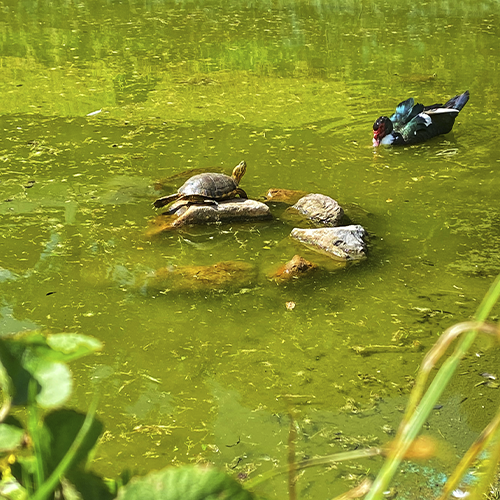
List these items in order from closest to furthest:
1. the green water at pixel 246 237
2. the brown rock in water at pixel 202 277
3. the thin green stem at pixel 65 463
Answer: the thin green stem at pixel 65 463 → the green water at pixel 246 237 → the brown rock in water at pixel 202 277

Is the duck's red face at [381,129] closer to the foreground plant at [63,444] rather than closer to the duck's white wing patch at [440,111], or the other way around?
the duck's white wing patch at [440,111]

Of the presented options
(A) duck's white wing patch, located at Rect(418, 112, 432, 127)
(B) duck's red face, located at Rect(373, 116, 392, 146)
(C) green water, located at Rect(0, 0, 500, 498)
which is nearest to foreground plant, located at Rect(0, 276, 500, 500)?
(C) green water, located at Rect(0, 0, 500, 498)

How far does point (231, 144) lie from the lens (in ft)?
15.6

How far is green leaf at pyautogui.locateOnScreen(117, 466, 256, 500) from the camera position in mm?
327

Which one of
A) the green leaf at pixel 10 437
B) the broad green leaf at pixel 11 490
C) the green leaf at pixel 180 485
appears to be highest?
A: the green leaf at pixel 180 485

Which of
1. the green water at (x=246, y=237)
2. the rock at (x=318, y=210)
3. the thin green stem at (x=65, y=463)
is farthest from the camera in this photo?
the rock at (x=318, y=210)

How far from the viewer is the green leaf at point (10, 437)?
0.38m

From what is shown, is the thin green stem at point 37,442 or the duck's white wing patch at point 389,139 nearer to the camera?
the thin green stem at point 37,442

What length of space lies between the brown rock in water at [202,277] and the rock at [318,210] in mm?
A: 615

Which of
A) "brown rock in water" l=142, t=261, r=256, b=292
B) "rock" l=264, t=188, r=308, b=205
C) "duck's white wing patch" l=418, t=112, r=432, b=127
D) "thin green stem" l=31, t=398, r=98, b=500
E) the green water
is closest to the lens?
"thin green stem" l=31, t=398, r=98, b=500

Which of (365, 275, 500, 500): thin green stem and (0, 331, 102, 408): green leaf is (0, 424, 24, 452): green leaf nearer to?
(0, 331, 102, 408): green leaf

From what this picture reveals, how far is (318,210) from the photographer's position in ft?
11.9

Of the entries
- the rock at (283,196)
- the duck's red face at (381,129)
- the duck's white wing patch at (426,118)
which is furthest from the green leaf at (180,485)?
the duck's white wing patch at (426,118)

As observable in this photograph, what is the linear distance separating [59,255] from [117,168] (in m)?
1.16
